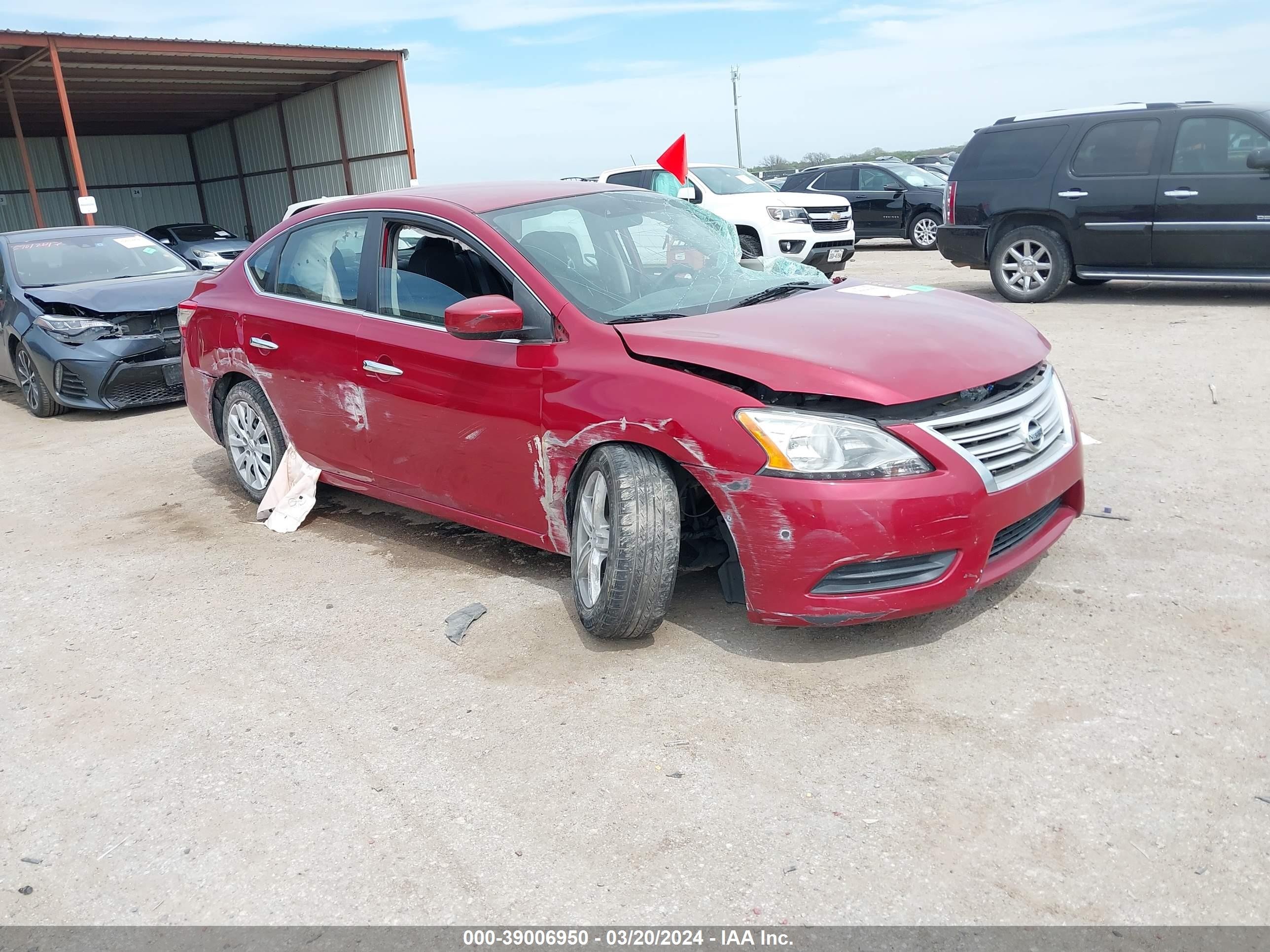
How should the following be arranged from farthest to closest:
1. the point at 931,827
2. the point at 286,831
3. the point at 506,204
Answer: the point at 506,204, the point at 286,831, the point at 931,827

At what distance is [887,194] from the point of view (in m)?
18.1

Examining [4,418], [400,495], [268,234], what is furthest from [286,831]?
[4,418]

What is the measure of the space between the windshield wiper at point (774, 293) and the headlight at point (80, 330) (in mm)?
6280

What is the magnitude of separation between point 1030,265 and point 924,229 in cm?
769

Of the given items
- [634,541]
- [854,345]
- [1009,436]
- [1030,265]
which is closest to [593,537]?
[634,541]

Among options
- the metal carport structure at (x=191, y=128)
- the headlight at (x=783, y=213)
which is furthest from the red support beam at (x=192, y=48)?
the headlight at (x=783, y=213)

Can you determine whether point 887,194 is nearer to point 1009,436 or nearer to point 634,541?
point 1009,436

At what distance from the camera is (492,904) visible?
243cm

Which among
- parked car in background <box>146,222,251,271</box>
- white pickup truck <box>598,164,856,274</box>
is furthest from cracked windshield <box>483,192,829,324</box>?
parked car in background <box>146,222,251,271</box>

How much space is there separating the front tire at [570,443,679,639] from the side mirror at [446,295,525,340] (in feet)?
2.00

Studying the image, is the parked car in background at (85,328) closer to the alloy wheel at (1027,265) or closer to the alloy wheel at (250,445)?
the alloy wheel at (250,445)

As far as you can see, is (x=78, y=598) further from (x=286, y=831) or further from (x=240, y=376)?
(x=286, y=831)
